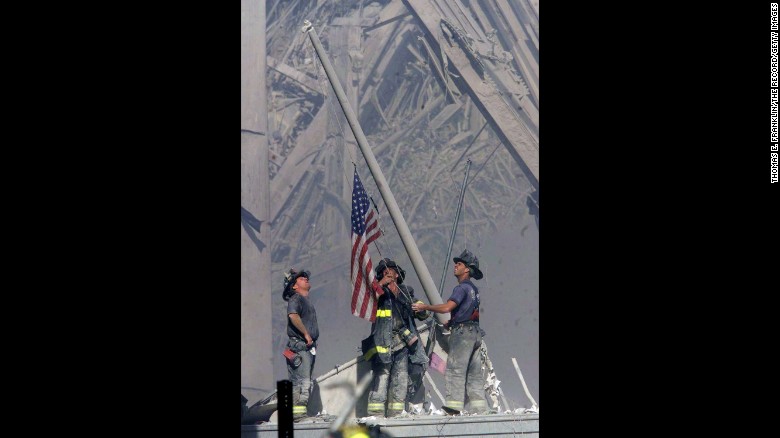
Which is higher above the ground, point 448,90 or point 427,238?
point 448,90

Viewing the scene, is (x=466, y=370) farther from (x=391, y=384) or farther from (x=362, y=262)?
(x=362, y=262)

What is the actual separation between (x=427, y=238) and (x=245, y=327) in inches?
116

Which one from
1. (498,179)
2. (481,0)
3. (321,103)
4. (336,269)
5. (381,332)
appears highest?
(481,0)

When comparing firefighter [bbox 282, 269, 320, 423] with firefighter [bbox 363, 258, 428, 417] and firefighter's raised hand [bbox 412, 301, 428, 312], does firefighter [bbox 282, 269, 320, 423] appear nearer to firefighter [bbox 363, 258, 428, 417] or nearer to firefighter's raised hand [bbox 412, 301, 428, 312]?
firefighter [bbox 363, 258, 428, 417]

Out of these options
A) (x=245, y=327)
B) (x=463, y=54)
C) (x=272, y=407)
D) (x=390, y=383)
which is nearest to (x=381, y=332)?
(x=390, y=383)

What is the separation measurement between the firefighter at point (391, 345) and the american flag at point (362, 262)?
10cm

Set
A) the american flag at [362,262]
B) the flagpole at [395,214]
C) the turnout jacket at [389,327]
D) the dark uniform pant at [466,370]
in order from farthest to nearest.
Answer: the flagpole at [395,214], the american flag at [362,262], the dark uniform pant at [466,370], the turnout jacket at [389,327]

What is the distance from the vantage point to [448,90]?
677 inches

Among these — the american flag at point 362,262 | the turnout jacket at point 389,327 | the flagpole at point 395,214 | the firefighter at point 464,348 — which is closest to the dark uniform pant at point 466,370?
the firefighter at point 464,348

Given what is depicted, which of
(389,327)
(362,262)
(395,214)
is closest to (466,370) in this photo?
(389,327)

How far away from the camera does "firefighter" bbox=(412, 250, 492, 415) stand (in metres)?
12.5

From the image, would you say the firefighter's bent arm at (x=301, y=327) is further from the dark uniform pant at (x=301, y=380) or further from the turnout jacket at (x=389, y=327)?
the turnout jacket at (x=389, y=327)

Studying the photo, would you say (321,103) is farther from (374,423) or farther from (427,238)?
(374,423)

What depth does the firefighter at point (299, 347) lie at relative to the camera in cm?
1230
